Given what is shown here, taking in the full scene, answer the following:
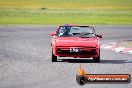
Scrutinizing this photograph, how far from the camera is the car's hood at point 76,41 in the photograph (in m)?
20.0

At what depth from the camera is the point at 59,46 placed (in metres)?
20.0

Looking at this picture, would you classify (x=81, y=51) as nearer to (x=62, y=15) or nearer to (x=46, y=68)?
(x=46, y=68)

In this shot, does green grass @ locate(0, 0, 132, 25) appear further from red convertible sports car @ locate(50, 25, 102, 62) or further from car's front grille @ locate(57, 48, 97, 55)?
car's front grille @ locate(57, 48, 97, 55)

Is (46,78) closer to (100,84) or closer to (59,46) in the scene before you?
(100,84)

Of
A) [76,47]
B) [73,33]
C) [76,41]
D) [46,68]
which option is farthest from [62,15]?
[46,68]

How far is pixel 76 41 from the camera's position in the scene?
20375mm

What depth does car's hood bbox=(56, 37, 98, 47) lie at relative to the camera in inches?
789

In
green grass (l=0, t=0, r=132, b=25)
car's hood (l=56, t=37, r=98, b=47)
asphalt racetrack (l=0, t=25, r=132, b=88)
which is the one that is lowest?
asphalt racetrack (l=0, t=25, r=132, b=88)

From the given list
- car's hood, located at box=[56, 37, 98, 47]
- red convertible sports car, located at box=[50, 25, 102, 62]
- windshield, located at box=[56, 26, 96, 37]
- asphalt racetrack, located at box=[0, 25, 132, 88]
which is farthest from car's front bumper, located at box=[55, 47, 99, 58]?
windshield, located at box=[56, 26, 96, 37]

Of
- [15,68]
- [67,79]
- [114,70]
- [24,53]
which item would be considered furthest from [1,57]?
[67,79]

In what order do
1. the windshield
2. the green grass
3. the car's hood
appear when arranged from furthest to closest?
1. the green grass
2. the windshield
3. the car's hood

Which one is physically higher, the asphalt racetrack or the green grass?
the green grass

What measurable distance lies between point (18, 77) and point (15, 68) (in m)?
2.53

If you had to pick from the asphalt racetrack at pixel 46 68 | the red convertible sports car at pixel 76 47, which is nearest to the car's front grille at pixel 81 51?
the red convertible sports car at pixel 76 47
